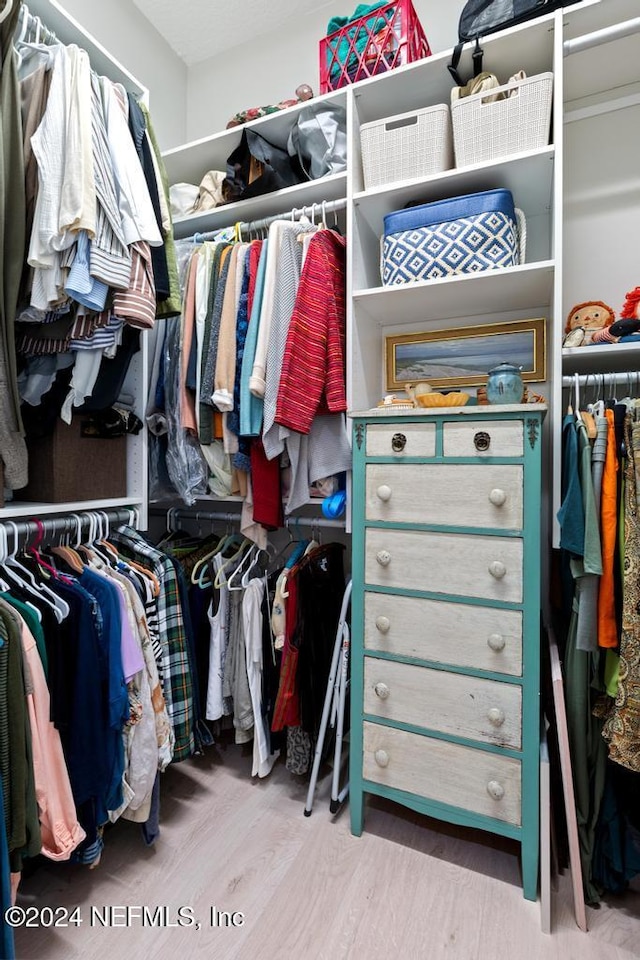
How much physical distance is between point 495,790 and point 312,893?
1.89 feet

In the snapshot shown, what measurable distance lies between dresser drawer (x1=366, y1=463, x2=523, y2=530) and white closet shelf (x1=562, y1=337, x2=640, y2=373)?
0.43m

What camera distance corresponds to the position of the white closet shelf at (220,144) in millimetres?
1773

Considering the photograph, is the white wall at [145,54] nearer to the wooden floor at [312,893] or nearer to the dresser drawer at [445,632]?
the dresser drawer at [445,632]

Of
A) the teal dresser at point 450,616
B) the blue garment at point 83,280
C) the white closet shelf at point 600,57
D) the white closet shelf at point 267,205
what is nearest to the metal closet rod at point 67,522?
the blue garment at point 83,280

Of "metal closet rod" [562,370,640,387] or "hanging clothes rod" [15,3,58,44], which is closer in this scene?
"hanging clothes rod" [15,3,58,44]

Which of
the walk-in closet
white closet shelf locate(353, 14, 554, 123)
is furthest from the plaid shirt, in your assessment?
white closet shelf locate(353, 14, 554, 123)

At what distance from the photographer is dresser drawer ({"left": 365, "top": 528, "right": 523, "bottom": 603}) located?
4.37ft

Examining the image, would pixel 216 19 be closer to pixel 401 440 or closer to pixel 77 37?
pixel 77 37

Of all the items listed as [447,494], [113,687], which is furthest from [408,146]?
[113,687]

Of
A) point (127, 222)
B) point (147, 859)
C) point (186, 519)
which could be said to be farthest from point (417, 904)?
point (127, 222)

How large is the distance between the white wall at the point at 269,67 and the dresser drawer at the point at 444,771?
→ 261 cm

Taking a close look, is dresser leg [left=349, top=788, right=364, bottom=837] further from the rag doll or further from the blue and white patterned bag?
the blue and white patterned bag

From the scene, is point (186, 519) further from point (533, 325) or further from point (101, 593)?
point (533, 325)

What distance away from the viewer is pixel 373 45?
168 centimetres
